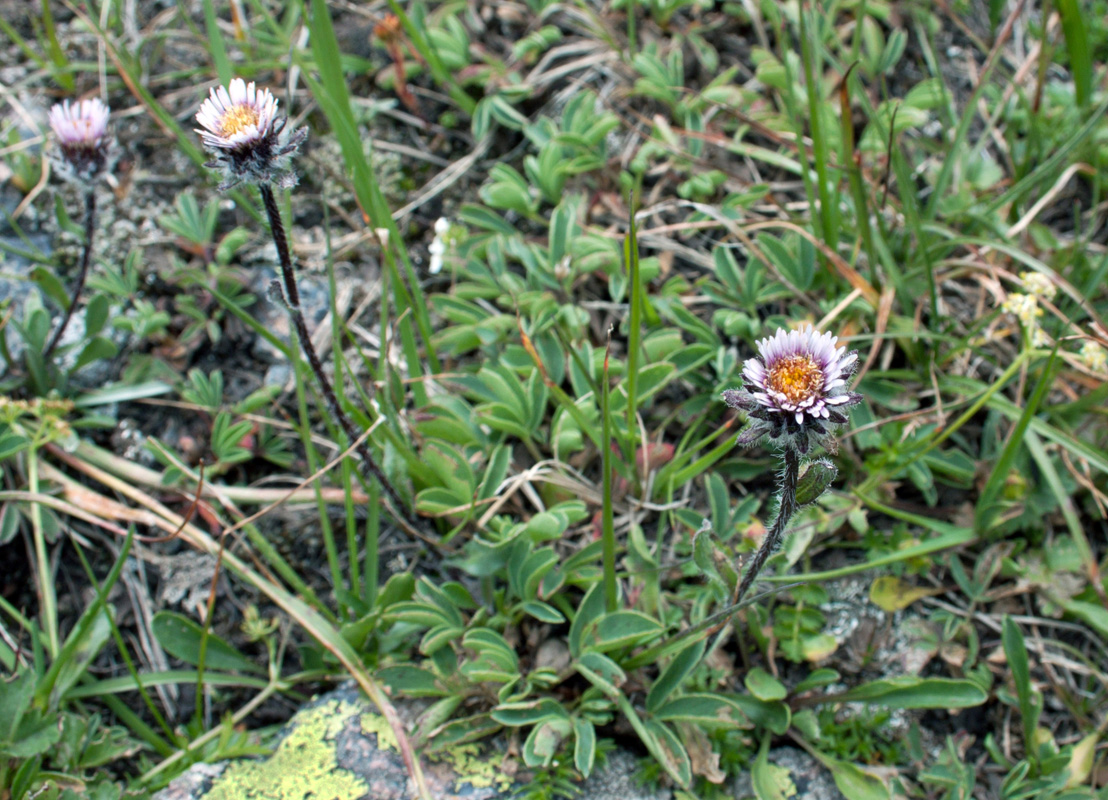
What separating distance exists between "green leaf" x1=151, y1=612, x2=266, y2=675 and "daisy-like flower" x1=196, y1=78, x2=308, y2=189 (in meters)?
1.51

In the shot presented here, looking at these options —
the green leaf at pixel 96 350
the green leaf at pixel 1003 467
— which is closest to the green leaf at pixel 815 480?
the green leaf at pixel 1003 467

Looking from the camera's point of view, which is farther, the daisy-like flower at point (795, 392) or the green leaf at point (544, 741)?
the green leaf at point (544, 741)

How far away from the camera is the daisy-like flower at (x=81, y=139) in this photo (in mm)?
2850

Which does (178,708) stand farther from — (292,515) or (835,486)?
(835,486)

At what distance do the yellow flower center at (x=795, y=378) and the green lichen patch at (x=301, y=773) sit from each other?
1678 millimetres

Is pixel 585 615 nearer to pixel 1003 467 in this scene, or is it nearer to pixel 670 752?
pixel 670 752

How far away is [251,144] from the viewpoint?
193cm

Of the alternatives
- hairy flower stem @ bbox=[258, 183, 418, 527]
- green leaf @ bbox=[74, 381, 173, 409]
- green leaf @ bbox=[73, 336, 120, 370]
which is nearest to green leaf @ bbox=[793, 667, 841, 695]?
hairy flower stem @ bbox=[258, 183, 418, 527]

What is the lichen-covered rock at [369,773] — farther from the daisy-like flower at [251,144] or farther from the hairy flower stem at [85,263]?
the hairy flower stem at [85,263]

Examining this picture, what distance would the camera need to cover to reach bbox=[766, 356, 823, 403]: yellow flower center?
176 cm

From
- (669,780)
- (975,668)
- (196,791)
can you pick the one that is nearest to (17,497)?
(196,791)

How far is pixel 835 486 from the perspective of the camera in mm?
2887

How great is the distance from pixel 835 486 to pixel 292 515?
2.06 meters

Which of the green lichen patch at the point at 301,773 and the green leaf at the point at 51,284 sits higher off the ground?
the green leaf at the point at 51,284
